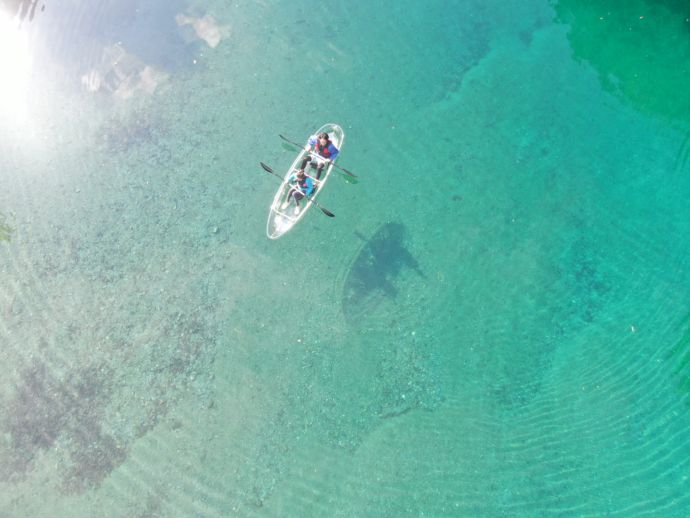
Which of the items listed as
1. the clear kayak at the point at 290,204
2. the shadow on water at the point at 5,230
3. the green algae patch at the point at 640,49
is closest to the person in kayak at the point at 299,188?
the clear kayak at the point at 290,204

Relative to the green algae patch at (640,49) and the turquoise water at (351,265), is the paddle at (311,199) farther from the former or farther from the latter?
the green algae patch at (640,49)

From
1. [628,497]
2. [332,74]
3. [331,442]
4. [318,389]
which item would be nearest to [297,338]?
[318,389]

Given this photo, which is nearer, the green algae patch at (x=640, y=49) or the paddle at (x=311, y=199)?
the paddle at (x=311, y=199)

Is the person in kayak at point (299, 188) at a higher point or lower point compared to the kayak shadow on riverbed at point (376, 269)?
higher

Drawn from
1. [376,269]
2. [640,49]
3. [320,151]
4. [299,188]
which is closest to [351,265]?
[376,269]

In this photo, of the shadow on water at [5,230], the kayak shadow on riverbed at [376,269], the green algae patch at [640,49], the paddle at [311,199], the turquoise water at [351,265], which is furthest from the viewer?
the green algae patch at [640,49]

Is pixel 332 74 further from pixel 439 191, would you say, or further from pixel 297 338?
pixel 297 338

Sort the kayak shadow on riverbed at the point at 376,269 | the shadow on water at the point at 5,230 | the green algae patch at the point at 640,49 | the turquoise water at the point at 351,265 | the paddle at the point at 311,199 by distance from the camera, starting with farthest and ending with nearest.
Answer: the green algae patch at the point at 640,49, the shadow on water at the point at 5,230, the paddle at the point at 311,199, the kayak shadow on riverbed at the point at 376,269, the turquoise water at the point at 351,265
